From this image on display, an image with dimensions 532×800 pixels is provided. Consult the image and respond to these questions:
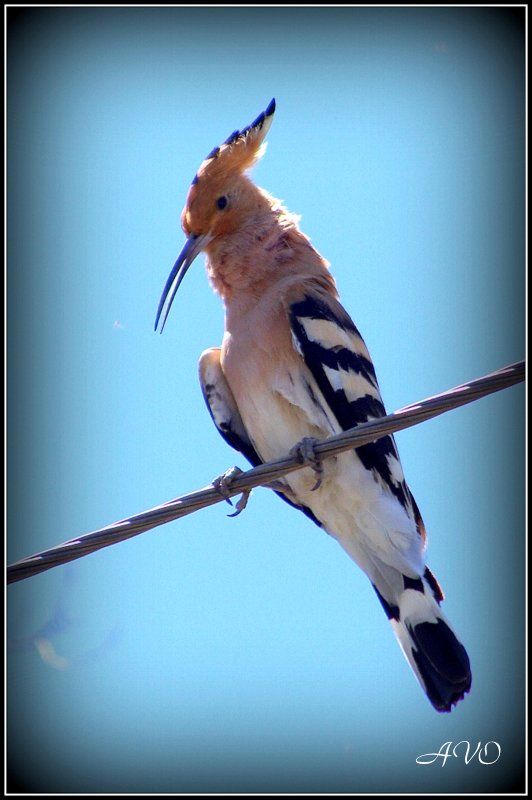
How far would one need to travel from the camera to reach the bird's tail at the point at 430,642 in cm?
266

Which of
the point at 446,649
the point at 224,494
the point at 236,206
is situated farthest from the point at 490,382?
the point at 236,206

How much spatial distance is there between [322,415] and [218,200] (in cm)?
95

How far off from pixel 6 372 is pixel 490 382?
1.09m

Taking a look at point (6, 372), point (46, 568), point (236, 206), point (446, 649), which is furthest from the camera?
point (236, 206)

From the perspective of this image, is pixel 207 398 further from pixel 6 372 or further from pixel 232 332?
pixel 6 372

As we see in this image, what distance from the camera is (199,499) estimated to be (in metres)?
2.04

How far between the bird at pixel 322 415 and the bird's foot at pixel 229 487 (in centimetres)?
1

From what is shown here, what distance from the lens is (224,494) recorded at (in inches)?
82.6

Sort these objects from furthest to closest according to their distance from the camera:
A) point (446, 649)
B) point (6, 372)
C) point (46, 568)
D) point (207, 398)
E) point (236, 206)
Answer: point (236, 206)
point (207, 398)
point (446, 649)
point (6, 372)
point (46, 568)

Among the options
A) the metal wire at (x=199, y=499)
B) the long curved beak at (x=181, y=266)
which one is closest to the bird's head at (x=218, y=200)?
the long curved beak at (x=181, y=266)

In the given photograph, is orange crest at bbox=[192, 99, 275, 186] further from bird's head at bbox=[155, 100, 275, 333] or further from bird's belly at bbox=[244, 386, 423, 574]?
bird's belly at bbox=[244, 386, 423, 574]

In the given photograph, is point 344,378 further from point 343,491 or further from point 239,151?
point 239,151

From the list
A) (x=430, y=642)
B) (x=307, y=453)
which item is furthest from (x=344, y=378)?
(x=430, y=642)

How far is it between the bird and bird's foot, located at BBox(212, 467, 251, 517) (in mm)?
13
